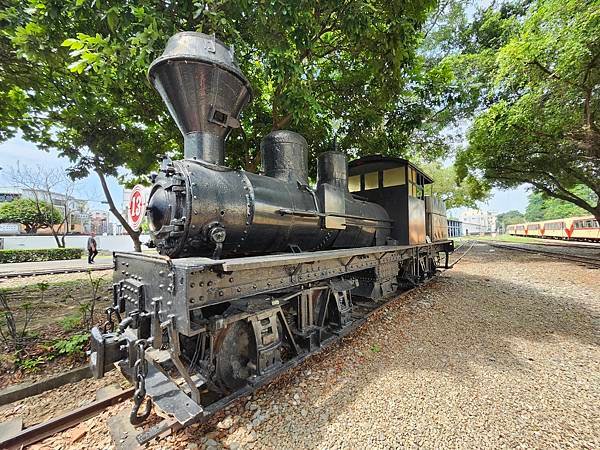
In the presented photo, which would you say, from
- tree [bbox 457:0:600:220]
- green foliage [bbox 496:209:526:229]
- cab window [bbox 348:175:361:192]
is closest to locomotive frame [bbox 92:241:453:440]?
cab window [bbox 348:175:361:192]

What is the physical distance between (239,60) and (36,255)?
19559mm

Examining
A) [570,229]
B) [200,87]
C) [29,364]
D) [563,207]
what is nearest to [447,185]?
[570,229]

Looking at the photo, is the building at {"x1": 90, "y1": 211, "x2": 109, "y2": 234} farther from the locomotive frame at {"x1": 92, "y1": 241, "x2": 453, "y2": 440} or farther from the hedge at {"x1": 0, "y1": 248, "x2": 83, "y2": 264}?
the locomotive frame at {"x1": 92, "y1": 241, "x2": 453, "y2": 440}

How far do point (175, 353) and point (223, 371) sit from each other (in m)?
0.69

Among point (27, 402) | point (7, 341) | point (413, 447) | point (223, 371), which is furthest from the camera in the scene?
point (7, 341)

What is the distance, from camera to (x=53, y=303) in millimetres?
6324

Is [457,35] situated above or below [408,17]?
above

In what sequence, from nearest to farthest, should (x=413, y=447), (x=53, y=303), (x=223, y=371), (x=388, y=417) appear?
(x=413, y=447) → (x=388, y=417) → (x=223, y=371) → (x=53, y=303)

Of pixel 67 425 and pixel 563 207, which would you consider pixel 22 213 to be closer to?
pixel 67 425

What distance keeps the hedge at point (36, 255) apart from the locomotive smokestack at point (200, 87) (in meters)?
19.5

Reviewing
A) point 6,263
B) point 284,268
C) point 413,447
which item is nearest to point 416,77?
point 284,268

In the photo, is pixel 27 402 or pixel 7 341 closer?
pixel 27 402

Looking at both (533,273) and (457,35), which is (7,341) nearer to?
(533,273)

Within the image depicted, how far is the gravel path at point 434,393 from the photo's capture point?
7.66 ft
